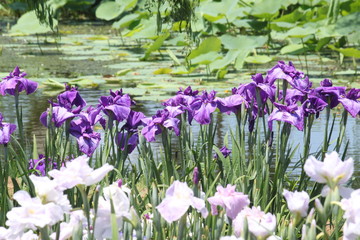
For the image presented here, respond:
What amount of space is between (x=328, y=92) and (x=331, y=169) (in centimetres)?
101

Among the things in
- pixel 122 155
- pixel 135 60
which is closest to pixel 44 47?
pixel 135 60

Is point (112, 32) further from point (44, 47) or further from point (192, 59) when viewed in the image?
point (192, 59)

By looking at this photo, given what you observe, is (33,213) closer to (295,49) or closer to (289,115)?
(289,115)

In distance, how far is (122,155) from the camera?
2428 mm

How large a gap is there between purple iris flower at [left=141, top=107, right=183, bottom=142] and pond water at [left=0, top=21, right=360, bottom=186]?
3.77ft

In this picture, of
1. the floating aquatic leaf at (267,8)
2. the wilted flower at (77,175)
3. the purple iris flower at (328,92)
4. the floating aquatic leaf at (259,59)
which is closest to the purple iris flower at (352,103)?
the purple iris flower at (328,92)

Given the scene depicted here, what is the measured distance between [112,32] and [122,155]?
8524 mm

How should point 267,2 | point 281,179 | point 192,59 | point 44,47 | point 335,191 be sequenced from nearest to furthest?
1. point 335,191
2. point 281,179
3. point 192,59
4. point 267,2
5. point 44,47

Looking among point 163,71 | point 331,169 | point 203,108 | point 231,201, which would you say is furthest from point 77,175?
point 163,71

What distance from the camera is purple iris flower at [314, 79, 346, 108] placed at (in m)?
2.29

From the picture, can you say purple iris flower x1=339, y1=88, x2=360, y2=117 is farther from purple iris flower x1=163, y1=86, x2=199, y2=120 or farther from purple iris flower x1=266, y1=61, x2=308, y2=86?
purple iris flower x1=163, y1=86, x2=199, y2=120

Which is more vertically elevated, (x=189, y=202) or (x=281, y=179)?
(x=189, y=202)

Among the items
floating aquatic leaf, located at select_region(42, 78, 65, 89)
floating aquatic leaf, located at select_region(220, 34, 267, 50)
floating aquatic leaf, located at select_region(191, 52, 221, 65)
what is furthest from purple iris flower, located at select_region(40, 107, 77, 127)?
floating aquatic leaf, located at select_region(220, 34, 267, 50)

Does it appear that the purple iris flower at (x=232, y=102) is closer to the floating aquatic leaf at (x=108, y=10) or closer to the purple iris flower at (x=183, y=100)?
the purple iris flower at (x=183, y=100)
